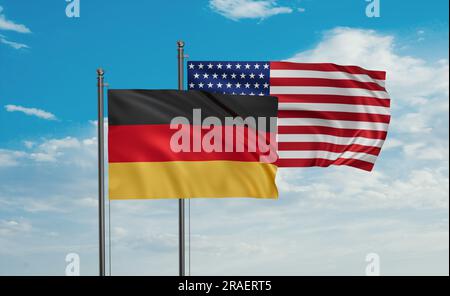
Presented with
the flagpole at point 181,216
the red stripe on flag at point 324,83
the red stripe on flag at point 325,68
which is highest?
the red stripe on flag at point 325,68

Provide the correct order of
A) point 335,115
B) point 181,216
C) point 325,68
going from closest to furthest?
point 181,216 → point 325,68 → point 335,115

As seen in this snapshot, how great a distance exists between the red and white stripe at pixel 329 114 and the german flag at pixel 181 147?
1.38 m

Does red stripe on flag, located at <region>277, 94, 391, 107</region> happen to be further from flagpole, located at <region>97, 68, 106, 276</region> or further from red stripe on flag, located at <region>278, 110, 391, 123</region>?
flagpole, located at <region>97, 68, 106, 276</region>

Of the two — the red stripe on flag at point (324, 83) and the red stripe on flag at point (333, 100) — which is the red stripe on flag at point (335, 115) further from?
the red stripe on flag at point (324, 83)

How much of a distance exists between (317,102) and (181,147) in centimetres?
374

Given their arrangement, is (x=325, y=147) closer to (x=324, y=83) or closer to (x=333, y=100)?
(x=333, y=100)

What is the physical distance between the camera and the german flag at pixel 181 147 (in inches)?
→ 552

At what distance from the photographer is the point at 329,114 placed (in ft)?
53.6

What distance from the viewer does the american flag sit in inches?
606

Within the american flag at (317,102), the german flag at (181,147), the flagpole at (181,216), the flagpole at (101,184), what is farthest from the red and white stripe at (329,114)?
the flagpole at (101,184)

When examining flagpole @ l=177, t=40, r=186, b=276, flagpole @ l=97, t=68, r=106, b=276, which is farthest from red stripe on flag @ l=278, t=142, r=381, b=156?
flagpole @ l=97, t=68, r=106, b=276

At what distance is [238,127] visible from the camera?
1474 cm

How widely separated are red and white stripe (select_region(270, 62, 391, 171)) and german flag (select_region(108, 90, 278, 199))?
1375 mm

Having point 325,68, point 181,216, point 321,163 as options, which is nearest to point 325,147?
point 321,163
